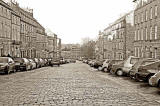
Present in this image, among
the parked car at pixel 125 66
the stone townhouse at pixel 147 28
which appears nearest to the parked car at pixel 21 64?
the parked car at pixel 125 66

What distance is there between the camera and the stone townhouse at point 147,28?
40.7 meters

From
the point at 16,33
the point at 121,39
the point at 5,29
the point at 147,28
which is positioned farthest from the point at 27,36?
the point at 147,28

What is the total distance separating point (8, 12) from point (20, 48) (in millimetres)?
11990

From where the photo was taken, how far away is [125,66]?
2314 cm

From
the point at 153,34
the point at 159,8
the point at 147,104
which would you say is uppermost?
the point at 159,8

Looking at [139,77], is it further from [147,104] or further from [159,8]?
[159,8]

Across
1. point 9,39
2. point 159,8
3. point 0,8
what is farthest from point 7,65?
point 9,39

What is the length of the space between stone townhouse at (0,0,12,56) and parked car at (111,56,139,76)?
3044 centimetres

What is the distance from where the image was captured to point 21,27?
69.2 meters

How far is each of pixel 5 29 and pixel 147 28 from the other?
1027 inches

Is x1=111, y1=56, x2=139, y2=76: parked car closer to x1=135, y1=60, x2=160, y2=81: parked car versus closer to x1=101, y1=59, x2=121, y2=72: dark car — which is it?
x1=101, y1=59, x2=121, y2=72: dark car

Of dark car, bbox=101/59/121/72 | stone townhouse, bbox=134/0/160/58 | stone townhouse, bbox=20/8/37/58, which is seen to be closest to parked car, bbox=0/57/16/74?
dark car, bbox=101/59/121/72

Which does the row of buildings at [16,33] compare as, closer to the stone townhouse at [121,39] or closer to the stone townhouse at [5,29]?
the stone townhouse at [5,29]

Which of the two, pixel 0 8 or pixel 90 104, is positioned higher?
pixel 0 8
